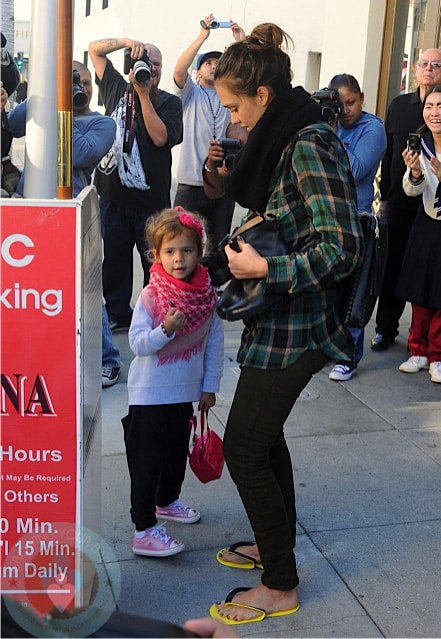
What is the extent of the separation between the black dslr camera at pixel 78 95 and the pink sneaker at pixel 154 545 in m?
2.68

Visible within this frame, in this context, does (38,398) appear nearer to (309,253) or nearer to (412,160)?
(309,253)

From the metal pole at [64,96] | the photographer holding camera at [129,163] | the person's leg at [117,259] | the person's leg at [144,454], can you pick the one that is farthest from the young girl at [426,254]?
the metal pole at [64,96]

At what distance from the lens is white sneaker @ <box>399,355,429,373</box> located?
5.70 meters

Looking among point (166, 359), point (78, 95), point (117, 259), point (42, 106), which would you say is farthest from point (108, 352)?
point (42, 106)

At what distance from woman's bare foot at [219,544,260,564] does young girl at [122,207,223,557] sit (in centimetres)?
19

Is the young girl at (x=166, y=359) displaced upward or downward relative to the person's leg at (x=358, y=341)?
upward

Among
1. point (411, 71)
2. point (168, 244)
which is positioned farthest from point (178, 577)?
point (411, 71)

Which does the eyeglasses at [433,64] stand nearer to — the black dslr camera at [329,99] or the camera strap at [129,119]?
the black dslr camera at [329,99]

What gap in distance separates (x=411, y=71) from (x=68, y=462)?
7131mm

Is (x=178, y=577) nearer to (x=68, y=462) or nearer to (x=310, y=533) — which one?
(x=310, y=533)

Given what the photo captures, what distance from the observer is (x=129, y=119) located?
19.4 ft

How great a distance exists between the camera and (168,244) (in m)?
3.19

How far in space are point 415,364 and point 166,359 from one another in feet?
9.59

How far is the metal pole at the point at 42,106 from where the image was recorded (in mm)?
2705
